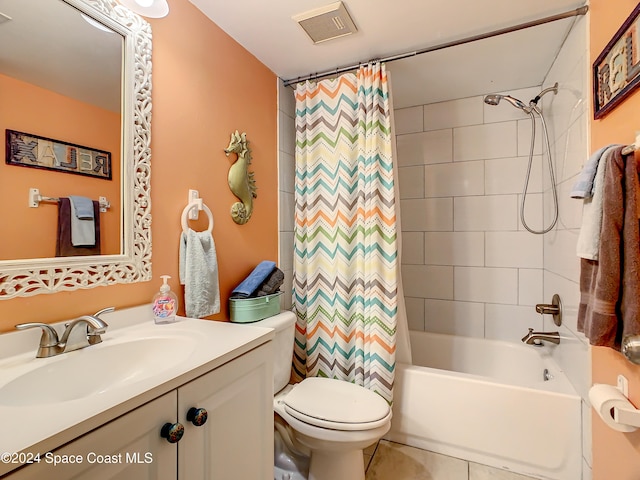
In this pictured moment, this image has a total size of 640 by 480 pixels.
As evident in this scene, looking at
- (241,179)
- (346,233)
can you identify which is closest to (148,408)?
(241,179)

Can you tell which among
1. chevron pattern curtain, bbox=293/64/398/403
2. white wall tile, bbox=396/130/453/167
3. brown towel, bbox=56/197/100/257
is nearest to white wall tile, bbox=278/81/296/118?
chevron pattern curtain, bbox=293/64/398/403

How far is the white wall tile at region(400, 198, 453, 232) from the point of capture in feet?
7.86

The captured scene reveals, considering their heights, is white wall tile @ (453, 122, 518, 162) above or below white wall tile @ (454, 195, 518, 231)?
above

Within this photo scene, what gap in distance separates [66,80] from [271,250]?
1.18 meters

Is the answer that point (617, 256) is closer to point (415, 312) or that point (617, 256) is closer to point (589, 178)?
point (589, 178)

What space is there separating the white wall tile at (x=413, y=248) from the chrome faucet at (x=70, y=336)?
212 centimetres

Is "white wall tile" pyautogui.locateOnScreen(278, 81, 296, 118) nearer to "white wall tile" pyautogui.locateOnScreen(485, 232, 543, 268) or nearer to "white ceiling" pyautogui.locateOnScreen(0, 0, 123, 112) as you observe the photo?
"white ceiling" pyautogui.locateOnScreen(0, 0, 123, 112)

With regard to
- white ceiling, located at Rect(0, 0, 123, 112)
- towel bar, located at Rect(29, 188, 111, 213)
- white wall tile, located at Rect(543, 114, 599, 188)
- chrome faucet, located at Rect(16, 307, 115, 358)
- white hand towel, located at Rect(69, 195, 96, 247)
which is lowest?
chrome faucet, located at Rect(16, 307, 115, 358)

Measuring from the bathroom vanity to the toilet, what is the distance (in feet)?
0.98

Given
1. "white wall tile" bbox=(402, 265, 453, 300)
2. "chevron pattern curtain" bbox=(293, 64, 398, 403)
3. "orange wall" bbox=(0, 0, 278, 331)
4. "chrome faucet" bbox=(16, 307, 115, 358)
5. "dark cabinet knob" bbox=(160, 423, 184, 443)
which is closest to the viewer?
"dark cabinet knob" bbox=(160, 423, 184, 443)

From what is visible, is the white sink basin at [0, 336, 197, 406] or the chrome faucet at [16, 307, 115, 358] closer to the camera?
the white sink basin at [0, 336, 197, 406]

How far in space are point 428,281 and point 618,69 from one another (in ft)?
5.60

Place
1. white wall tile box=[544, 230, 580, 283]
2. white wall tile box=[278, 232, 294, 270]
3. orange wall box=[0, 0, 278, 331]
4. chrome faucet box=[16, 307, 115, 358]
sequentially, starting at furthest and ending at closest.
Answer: white wall tile box=[278, 232, 294, 270] → white wall tile box=[544, 230, 580, 283] → orange wall box=[0, 0, 278, 331] → chrome faucet box=[16, 307, 115, 358]

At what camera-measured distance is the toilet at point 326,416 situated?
125 centimetres
